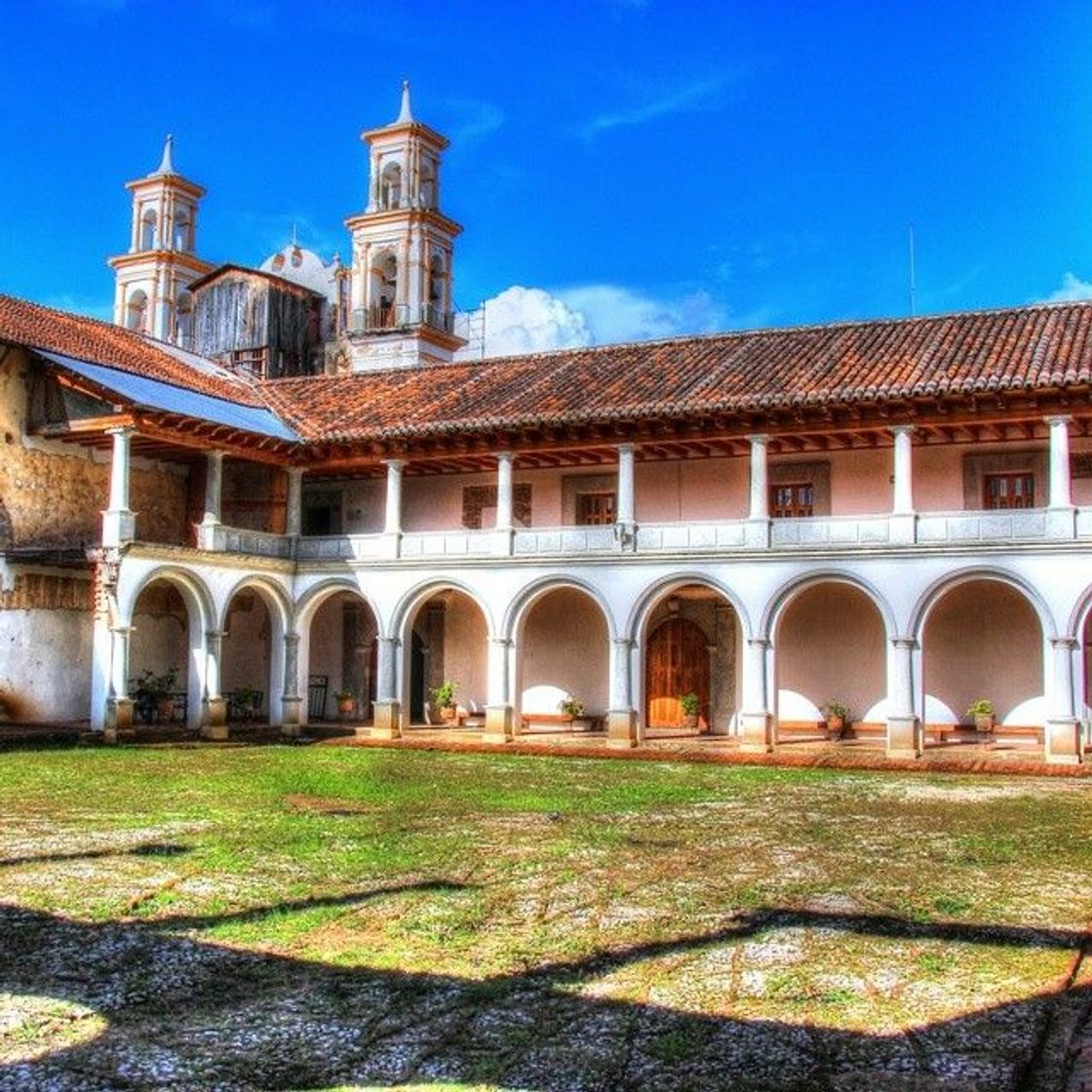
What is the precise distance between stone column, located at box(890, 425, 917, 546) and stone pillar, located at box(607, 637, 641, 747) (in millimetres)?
5039

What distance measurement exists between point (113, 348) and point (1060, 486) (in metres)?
18.8

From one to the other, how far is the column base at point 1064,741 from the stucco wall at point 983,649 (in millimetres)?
2732

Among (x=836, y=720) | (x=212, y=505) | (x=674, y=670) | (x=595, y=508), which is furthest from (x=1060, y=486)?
(x=212, y=505)

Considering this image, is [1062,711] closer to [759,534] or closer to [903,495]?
[903,495]

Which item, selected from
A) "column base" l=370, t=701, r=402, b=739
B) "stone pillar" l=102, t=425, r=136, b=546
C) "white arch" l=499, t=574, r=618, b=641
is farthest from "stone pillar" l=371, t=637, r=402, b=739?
"stone pillar" l=102, t=425, r=136, b=546

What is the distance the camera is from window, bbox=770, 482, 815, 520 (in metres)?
24.8

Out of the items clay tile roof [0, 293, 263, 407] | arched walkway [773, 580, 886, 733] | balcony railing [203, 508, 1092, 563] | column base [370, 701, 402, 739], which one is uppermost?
clay tile roof [0, 293, 263, 407]

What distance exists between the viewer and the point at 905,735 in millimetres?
21234

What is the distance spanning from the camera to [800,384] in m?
22.9

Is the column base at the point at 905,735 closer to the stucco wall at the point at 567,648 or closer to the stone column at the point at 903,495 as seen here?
the stone column at the point at 903,495

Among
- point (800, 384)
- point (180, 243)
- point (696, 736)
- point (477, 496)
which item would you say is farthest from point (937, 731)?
point (180, 243)

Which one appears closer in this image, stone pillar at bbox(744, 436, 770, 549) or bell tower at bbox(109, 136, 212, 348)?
stone pillar at bbox(744, 436, 770, 549)

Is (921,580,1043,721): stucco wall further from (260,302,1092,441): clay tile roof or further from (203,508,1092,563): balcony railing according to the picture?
(260,302,1092,441): clay tile roof

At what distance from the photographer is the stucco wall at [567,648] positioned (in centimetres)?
2692
